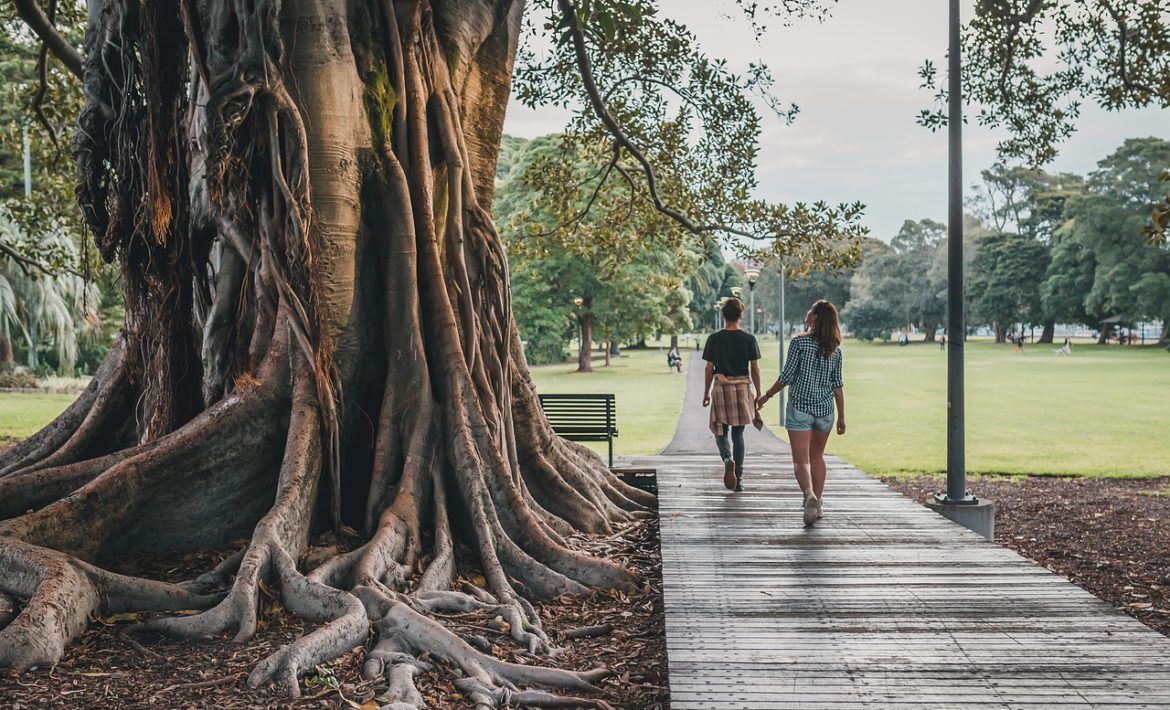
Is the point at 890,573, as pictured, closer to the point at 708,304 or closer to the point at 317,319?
the point at 317,319

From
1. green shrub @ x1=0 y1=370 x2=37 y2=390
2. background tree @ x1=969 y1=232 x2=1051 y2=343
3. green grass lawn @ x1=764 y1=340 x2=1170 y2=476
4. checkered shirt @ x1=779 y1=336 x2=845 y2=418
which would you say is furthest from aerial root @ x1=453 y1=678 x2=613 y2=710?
background tree @ x1=969 y1=232 x2=1051 y2=343

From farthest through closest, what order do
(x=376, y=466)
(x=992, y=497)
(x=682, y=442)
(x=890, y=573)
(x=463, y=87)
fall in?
(x=682, y=442) → (x=992, y=497) → (x=463, y=87) → (x=376, y=466) → (x=890, y=573)

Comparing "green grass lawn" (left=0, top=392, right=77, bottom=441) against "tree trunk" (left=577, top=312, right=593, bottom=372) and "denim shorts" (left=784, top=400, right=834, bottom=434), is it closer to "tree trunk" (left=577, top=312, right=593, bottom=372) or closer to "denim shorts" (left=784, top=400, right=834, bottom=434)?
"denim shorts" (left=784, top=400, right=834, bottom=434)

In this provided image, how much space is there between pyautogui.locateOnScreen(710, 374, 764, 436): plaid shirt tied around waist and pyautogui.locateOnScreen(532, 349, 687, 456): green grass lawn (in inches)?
416

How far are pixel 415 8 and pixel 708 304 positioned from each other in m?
87.2

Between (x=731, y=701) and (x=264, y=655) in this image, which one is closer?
(x=731, y=701)

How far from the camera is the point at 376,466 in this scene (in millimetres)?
6559

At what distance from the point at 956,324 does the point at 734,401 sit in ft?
7.78

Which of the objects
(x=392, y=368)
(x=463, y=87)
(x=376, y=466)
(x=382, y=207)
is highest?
(x=463, y=87)

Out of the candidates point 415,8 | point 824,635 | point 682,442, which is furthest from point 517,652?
point 682,442

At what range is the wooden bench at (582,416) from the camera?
12508 millimetres

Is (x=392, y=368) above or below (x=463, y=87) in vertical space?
below

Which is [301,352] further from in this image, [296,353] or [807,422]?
[807,422]

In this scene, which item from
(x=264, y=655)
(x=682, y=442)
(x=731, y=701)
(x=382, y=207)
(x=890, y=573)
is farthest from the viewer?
(x=682, y=442)
